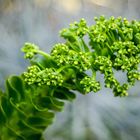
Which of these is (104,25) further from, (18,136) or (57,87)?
(18,136)

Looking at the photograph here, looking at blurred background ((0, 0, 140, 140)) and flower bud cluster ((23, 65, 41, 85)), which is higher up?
blurred background ((0, 0, 140, 140))

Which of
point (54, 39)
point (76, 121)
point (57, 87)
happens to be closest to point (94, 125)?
point (76, 121)

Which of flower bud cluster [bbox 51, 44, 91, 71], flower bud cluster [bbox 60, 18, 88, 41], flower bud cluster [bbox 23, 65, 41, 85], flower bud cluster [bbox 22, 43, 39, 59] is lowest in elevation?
flower bud cluster [bbox 23, 65, 41, 85]

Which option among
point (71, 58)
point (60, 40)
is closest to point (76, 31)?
point (71, 58)

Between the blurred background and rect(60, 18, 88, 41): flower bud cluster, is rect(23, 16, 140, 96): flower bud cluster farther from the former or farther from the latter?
the blurred background

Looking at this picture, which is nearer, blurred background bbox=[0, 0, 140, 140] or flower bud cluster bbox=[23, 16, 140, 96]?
flower bud cluster bbox=[23, 16, 140, 96]

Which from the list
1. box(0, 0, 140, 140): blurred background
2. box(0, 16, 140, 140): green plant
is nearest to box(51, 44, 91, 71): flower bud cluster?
box(0, 16, 140, 140): green plant

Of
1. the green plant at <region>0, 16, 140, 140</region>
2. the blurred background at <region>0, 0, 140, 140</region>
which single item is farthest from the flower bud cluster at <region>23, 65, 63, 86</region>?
the blurred background at <region>0, 0, 140, 140</region>

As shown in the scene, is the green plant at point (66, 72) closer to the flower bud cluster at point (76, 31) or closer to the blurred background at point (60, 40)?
the flower bud cluster at point (76, 31)
